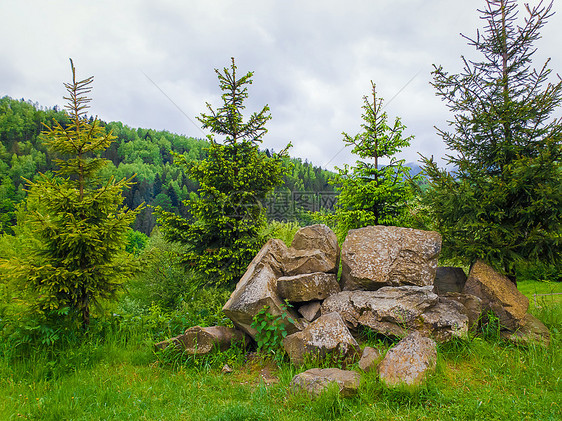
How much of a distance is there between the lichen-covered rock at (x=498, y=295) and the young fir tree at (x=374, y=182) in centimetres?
323

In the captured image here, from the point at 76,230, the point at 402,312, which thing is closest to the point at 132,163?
the point at 76,230

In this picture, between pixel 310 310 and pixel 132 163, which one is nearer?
pixel 310 310

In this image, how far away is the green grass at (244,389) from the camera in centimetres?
405

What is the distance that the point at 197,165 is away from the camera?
394 inches

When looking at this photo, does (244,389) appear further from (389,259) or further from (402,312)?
(389,259)

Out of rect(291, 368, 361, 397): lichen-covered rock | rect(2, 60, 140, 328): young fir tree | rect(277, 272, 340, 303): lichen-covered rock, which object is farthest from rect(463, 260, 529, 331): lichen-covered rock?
rect(2, 60, 140, 328): young fir tree

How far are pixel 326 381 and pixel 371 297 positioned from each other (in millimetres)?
2207

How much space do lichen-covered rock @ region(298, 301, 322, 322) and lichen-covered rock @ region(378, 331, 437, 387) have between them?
6.14 feet

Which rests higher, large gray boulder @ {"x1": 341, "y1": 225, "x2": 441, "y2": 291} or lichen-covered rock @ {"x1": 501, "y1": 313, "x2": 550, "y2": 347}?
large gray boulder @ {"x1": 341, "y1": 225, "x2": 441, "y2": 291}

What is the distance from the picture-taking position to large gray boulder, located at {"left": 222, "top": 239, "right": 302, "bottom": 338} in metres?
6.17

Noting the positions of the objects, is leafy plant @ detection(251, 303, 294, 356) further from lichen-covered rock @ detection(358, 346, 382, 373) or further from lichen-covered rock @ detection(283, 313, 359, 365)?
lichen-covered rock @ detection(358, 346, 382, 373)

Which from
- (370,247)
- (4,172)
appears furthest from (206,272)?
(4,172)

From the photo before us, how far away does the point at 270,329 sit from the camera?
598cm

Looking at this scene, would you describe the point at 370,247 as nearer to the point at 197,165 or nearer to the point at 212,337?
the point at 212,337
